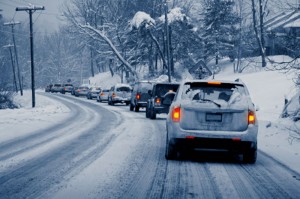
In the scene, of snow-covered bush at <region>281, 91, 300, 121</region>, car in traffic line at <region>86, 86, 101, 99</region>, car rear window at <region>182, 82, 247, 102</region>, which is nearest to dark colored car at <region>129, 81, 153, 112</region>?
snow-covered bush at <region>281, 91, 300, 121</region>

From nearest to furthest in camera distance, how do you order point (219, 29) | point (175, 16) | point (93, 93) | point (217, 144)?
point (217, 144)
point (175, 16)
point (93, 93)
point (219, 29)

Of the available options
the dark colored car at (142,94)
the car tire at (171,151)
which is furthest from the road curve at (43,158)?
the dark colored car at (142,94)

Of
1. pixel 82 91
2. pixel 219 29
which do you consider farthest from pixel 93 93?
pixel 219 29

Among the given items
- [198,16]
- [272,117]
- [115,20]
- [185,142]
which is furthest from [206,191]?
[198,16]

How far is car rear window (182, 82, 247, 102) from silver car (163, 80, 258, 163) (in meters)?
0.02

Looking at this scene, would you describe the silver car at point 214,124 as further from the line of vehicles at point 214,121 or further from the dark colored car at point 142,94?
the dark colored car at point 142,94

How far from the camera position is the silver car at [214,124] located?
30.5 ft

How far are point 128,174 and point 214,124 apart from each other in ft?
7.20

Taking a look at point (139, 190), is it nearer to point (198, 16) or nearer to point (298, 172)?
point (298, 172)

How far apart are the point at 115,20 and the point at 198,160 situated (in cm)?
5003

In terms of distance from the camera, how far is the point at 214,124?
938 cm

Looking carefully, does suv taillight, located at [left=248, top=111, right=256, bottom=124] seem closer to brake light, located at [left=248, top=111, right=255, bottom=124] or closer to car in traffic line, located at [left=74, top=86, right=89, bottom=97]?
brake light, located at [left=248, top=111, right=255, bottom=124]

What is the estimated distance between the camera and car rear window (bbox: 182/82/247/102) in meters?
9.62

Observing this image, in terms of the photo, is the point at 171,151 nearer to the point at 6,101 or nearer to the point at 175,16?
the point at 6,101
